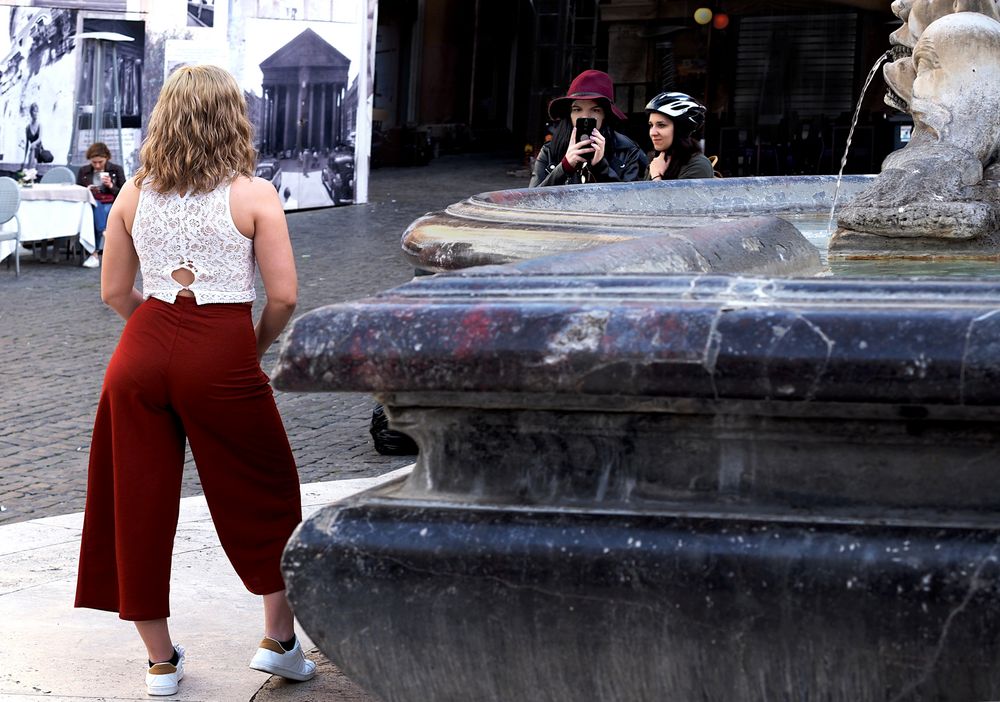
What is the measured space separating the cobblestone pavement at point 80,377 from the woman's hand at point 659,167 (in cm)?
168

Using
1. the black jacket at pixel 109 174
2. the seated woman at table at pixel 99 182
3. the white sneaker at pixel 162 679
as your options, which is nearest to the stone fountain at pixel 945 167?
the white sneaker at pixel 162 679

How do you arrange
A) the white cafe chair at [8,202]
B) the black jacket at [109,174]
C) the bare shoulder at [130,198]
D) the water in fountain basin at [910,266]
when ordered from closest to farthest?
the bare shoulder at [130,198], the water in fountain basin at [910,266], the white cafe chair at [8,202], the black jacket at [109,174]

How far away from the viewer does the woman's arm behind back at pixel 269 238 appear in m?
3.32

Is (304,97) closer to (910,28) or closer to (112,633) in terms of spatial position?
(910,28)

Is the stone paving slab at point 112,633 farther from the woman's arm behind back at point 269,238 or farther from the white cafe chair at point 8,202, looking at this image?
the white cafe chair at point 8,202

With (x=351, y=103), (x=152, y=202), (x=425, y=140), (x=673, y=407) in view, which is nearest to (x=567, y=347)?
(x=673, y=407)

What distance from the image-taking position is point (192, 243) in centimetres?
330

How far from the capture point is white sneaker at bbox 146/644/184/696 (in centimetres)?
331

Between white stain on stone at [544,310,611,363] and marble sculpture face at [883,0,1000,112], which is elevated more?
marble sculpture face at [883,0,1000,112]

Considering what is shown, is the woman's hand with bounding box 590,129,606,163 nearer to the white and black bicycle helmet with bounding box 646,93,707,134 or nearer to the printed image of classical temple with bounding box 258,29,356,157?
the white and black bicycle helmet with bounding box 646,93,707,134

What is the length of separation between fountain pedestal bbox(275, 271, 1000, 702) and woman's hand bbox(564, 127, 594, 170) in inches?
160

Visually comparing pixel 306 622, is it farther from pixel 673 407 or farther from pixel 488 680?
pixel 673 407

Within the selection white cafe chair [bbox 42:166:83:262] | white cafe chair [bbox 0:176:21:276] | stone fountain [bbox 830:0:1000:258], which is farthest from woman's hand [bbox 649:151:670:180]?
white cafe chair [bbox 42:166:83:262]

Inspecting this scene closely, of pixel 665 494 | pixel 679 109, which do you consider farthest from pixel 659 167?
pixel 665 494
